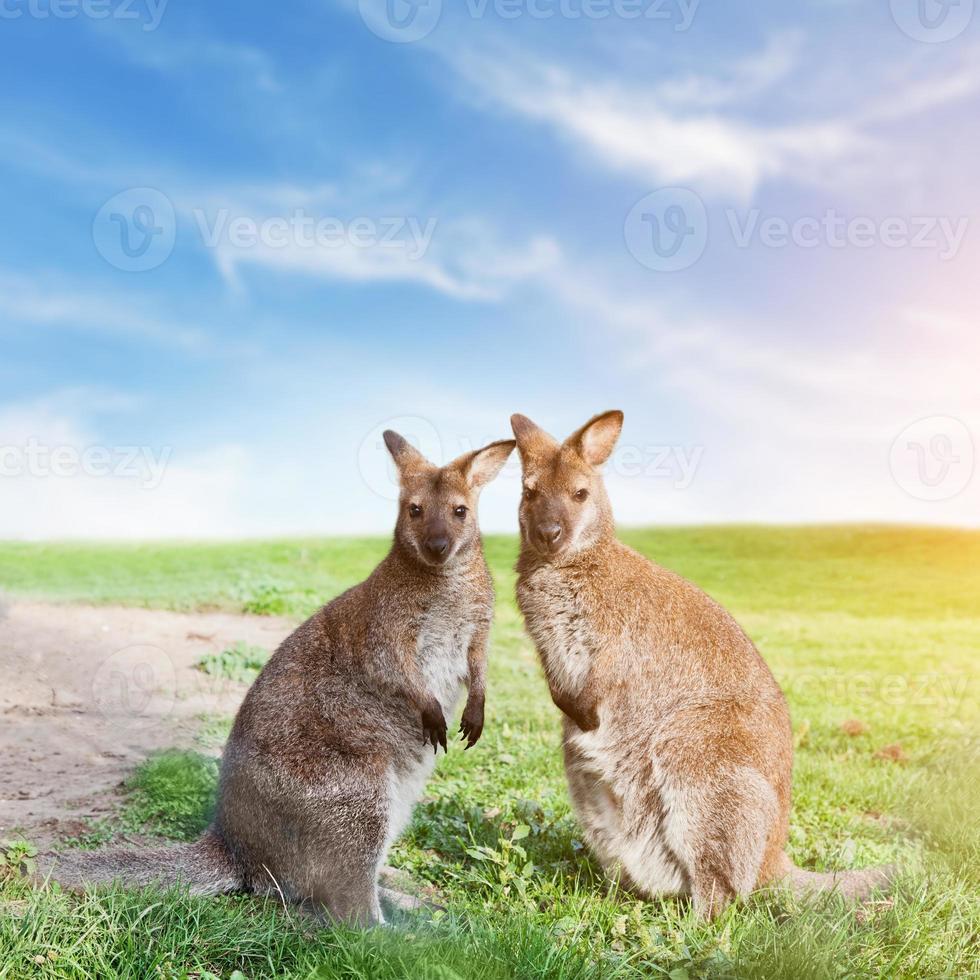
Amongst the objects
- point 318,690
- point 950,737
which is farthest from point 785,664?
point 318,690

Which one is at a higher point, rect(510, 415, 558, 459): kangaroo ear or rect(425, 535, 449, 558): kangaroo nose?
rect(510, 415, 558, 459): kangaroo ear

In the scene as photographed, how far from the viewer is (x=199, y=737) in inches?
329

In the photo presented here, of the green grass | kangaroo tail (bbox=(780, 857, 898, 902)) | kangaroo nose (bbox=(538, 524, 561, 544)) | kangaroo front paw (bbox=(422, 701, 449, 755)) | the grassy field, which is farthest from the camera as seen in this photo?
the green grass

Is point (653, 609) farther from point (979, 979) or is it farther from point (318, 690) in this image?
point (979, 979)

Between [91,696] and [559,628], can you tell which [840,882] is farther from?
[91,696]

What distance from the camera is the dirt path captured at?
7.12 metres

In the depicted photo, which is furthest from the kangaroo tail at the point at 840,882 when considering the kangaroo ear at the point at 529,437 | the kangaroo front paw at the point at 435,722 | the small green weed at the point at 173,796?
the small green weed at the point at 173,796

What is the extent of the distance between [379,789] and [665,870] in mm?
1652

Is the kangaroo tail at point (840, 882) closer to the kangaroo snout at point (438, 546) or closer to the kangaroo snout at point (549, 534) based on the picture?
the kangaroo snout at point (549, 534)

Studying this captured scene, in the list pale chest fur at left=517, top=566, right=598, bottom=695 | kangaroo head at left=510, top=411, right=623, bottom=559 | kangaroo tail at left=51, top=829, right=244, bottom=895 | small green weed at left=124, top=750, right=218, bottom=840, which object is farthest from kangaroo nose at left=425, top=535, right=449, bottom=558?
small green weed at left=124, top=750, right=218, bottom=840

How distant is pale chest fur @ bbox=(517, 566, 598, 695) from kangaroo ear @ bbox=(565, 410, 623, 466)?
2.18 ft

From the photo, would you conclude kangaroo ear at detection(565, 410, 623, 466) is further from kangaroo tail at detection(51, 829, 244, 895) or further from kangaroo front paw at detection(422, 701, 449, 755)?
kangaroo tail at detection(51, 829, 244, 895)

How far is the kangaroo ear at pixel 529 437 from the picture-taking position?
5637 millimetres

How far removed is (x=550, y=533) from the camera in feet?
17.7
